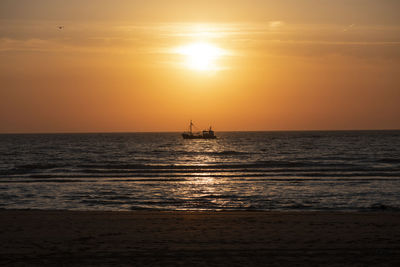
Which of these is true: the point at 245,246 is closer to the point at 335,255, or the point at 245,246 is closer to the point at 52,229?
the point at 335,255

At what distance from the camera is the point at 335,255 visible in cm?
980

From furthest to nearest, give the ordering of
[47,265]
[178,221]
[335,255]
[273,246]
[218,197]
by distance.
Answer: [218,197] < [178,221] < [273,246] < [335,255] < [47,265]

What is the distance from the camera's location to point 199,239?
11.4 m

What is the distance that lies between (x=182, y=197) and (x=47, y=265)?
13333 mm

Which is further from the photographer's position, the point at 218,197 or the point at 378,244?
the point at 218,197

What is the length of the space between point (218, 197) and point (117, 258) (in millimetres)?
12796

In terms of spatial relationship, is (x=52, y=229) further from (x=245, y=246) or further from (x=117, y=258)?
(x=245, y=246)

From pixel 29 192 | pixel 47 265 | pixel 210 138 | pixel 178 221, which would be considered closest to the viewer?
pixel 47 265

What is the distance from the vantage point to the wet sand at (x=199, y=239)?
9.51 m

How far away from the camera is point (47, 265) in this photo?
9148 mm

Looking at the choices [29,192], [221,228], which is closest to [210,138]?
[29,192]

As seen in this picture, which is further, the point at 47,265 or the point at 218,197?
the point at 218,197

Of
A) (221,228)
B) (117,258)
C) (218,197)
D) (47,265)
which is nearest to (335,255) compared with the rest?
(221,228)

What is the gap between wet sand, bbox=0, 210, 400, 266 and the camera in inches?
374
